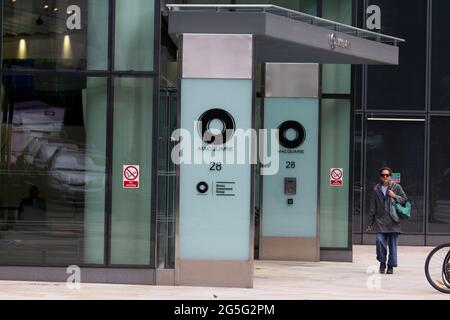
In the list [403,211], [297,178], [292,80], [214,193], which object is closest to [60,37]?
[214,193]

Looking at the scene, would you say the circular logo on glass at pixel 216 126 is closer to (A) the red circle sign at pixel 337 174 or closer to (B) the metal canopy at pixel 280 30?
(B) the metal canopy at pixel 280 30

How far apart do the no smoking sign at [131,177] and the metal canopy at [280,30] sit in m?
1.98

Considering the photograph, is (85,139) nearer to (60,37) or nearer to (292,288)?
(60,37)

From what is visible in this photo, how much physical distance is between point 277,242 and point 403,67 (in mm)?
6814

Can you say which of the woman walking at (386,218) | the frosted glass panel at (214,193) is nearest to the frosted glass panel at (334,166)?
the woman walking at (386,218)

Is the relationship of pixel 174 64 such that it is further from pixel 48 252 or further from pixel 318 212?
pixel 318 212

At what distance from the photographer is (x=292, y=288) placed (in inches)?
542

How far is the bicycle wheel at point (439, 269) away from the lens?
13.2 m

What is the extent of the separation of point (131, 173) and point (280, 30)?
291 cm

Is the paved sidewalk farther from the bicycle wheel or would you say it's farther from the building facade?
the building facade

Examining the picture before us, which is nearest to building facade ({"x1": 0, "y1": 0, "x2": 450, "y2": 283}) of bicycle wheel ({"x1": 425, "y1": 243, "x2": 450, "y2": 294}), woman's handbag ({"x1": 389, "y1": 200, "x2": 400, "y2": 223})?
bicycle wheel ({"x1": 425, "y1": 243, "x2": 450, "y2": 294})

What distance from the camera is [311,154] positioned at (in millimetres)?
17734
